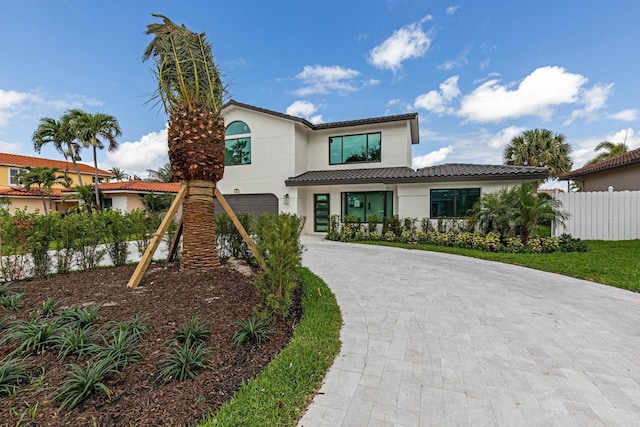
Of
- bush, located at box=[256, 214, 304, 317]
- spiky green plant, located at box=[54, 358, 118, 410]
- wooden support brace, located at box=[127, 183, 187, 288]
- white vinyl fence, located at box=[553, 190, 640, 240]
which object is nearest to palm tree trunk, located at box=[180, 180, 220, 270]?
wooden support brace, located at box=[127, 183, 187, 288]

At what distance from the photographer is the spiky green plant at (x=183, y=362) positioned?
8.30ft

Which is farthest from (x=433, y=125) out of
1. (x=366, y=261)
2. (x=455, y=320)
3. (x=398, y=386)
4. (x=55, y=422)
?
(x=55, y=422)

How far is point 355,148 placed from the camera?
52.7ft

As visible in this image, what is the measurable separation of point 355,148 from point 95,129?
16.7 metres

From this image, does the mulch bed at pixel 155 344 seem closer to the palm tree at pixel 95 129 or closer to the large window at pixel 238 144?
the large window at pixel 238 144

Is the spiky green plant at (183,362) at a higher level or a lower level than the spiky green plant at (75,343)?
lower

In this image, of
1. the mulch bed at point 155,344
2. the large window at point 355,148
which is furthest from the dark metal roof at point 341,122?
the mulch bed at point 155,344

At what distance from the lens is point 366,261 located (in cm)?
871

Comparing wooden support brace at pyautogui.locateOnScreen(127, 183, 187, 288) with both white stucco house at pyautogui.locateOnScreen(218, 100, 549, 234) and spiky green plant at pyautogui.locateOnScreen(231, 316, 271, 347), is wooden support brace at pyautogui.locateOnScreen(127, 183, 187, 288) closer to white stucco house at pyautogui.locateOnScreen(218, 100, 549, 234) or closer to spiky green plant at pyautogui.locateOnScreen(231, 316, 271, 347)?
spiky green plant at pyautogui.locateOnScreen(231, 316, 271, 347)

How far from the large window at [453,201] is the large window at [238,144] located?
10.5m

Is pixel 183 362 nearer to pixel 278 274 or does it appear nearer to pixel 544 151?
pixel 278 274

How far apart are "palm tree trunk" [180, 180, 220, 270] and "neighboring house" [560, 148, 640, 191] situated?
17656 mm

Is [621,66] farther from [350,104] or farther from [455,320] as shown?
[455,320]

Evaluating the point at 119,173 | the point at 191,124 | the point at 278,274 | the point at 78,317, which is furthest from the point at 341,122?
the point at 119,173
